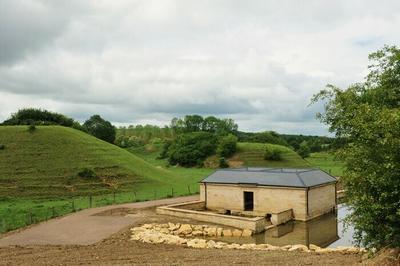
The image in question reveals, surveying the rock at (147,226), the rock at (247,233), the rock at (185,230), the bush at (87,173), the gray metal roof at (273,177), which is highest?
the gray metal roof at (273,177)

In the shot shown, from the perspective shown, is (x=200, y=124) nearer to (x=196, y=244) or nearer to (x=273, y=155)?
(x=273, y=155)

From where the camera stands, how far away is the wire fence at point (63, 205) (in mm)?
28453

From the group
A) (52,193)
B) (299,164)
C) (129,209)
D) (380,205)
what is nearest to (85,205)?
(129,209)

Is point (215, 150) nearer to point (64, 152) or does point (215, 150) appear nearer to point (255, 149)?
point (255, 149)

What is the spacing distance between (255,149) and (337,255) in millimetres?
66838

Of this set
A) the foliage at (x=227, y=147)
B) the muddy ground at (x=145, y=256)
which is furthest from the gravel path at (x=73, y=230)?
the foliage at (x=227, y=147)

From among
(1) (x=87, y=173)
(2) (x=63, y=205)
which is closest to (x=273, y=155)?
(1) (x=87, y=173)

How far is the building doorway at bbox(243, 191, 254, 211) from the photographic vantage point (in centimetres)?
3407

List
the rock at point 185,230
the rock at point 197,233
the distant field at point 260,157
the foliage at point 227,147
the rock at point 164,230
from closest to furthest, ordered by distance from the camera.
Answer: the rock at point 164,230
the rock at point 197,233
the rock at point 185,230
the distant field at point 260,157
the foliage at point 227,147

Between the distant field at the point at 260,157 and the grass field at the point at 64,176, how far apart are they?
2230 cm

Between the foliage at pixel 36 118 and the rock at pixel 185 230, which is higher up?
the foliage at pixel 36 118

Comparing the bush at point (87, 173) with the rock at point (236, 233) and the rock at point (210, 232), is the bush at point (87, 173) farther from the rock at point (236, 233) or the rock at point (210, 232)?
the rock at point (236, 233)

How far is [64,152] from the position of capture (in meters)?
51.5

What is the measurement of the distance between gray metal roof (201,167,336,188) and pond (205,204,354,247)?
3.05 metres
